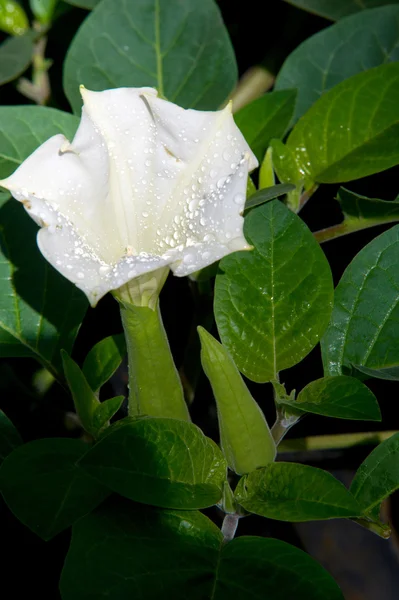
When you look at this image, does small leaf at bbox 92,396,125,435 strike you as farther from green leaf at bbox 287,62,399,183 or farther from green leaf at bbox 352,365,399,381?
green leaf at bbox 287,62,399,183

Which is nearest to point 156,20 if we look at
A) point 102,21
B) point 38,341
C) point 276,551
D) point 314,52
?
point 102,21

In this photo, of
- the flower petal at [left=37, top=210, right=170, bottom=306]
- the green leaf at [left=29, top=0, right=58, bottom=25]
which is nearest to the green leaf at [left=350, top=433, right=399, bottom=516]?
the flower petal at [left=37, top=210, right=170, bottom=306]

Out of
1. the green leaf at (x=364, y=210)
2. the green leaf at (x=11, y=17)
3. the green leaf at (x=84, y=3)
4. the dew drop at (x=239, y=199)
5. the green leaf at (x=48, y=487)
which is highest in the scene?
the green leaf at (x=84, y=3)

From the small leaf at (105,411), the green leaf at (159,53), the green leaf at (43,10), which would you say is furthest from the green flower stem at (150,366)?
the green leaf at (43,10)

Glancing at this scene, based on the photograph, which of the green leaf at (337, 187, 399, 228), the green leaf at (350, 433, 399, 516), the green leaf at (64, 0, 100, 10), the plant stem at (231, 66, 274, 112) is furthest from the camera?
the plant stem at (231, 66, 274, 112)

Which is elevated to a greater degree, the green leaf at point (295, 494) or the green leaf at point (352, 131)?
the green leaf at point (352, 131)

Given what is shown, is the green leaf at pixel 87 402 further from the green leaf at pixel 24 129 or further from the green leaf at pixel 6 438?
the green leaf at pixel 24 129
